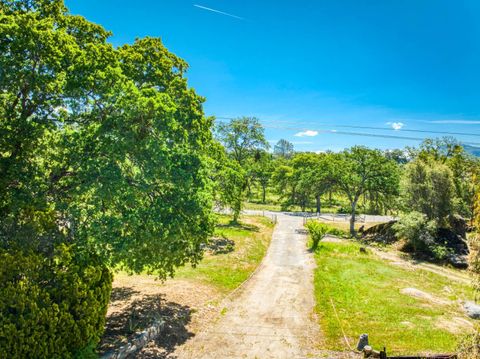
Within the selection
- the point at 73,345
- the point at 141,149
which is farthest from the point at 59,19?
the point at 73,345

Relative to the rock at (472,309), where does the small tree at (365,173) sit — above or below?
above

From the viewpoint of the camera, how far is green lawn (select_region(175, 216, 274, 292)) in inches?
839

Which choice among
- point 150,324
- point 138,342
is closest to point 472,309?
point 150,324

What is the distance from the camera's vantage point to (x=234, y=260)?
2581 centimetres

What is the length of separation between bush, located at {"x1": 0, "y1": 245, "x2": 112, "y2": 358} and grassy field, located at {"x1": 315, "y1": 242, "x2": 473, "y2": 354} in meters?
9.81

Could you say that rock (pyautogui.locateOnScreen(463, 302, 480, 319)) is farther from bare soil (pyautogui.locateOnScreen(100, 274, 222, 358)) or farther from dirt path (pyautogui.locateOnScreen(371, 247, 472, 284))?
bare soil (pyautogui.locateOnScreen(100, 274, 222, 358))

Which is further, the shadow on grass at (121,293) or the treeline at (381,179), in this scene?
the treeline at (381,179)

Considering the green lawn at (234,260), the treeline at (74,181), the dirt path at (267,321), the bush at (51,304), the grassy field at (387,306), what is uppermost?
the treeline at (74,181)

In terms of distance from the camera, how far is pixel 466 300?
65.3 ft

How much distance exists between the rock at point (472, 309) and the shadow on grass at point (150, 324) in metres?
15.3

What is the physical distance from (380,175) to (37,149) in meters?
37.8

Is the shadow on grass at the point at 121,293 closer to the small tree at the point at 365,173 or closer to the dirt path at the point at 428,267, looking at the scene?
the dirt path at the point at 428,267

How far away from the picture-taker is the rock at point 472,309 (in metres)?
17.5

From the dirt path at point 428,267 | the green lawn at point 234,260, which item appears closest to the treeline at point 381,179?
the green lawn at point 234,260
